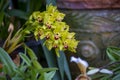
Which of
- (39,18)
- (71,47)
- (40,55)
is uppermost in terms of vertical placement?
(39,18)

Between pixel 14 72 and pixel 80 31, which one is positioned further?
pixel 80 31

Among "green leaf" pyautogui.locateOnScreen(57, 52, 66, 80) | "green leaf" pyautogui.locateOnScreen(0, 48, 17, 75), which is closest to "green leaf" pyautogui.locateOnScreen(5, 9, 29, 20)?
"green leaf" pyautogui.locateOnScreen(57, 52, 66, 80)

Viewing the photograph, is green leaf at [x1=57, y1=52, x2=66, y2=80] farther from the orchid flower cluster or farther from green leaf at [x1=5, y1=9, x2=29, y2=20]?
green leaf at [x1=5, y1=9, x2=29, y2=20]

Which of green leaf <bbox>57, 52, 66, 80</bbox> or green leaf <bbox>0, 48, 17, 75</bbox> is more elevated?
green leaf <bbox>0, 48, 17, 75</bbox>

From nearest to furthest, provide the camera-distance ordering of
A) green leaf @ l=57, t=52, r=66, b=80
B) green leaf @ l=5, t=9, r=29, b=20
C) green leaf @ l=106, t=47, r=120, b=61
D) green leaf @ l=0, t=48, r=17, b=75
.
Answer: green leaf @ l=0, t=48, r=17, b=75
green leaf @ l=106, t=47, r=120, b=61
green leaf @ l=57, t=52, r=66, b=80
green leaf @ l=5, t=9, r=29, b=20

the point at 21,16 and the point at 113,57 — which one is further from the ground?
the point at 21,16

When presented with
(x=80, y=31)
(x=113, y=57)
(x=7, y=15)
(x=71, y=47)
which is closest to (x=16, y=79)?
(x=71, y=47)

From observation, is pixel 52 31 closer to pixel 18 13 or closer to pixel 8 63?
pixel 8 63

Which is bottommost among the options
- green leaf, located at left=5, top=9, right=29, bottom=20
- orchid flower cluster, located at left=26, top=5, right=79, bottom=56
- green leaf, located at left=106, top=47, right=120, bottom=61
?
green leaf, located at left=106, top=47, right=120, bottom=61

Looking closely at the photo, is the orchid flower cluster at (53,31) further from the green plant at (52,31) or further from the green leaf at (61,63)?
the green leaf at (61,63)

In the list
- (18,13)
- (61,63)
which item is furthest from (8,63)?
(18,13)

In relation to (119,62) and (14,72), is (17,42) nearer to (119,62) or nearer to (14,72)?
(14,72)
